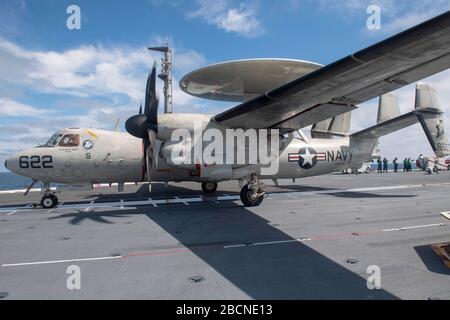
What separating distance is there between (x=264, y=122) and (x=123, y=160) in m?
7.57

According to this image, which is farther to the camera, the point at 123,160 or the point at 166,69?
the point at 166,69

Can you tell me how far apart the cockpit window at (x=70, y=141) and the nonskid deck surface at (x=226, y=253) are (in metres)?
3.49

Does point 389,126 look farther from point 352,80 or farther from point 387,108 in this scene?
point 352,80

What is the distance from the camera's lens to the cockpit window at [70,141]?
46.7 feet

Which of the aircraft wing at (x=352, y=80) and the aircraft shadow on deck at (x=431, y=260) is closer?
the aircraft shadow on deck at (x=431, y=260)

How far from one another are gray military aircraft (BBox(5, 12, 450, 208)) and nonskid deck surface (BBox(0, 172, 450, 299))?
2291 millimetres

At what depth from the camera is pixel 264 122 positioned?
12.2 meters

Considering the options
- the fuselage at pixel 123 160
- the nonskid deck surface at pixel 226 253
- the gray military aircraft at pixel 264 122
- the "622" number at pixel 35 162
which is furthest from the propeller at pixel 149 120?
the "622" number at pixel 35 162

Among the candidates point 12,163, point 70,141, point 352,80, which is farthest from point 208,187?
point 352,80

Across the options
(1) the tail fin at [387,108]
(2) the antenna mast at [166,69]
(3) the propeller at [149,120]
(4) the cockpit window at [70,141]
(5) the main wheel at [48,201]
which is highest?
(2) the antenna mast at [166,69]

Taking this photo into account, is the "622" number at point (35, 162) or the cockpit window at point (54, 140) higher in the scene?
the cockpit window at point (54, 140)

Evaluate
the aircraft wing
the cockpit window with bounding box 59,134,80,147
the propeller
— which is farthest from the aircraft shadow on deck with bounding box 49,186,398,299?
the cockpit window with bounding box 59,134,80,147

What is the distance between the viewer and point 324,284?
4.91 metres

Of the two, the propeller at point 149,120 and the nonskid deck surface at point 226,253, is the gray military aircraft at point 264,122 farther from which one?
the nonskid deck surface at point 226,253
